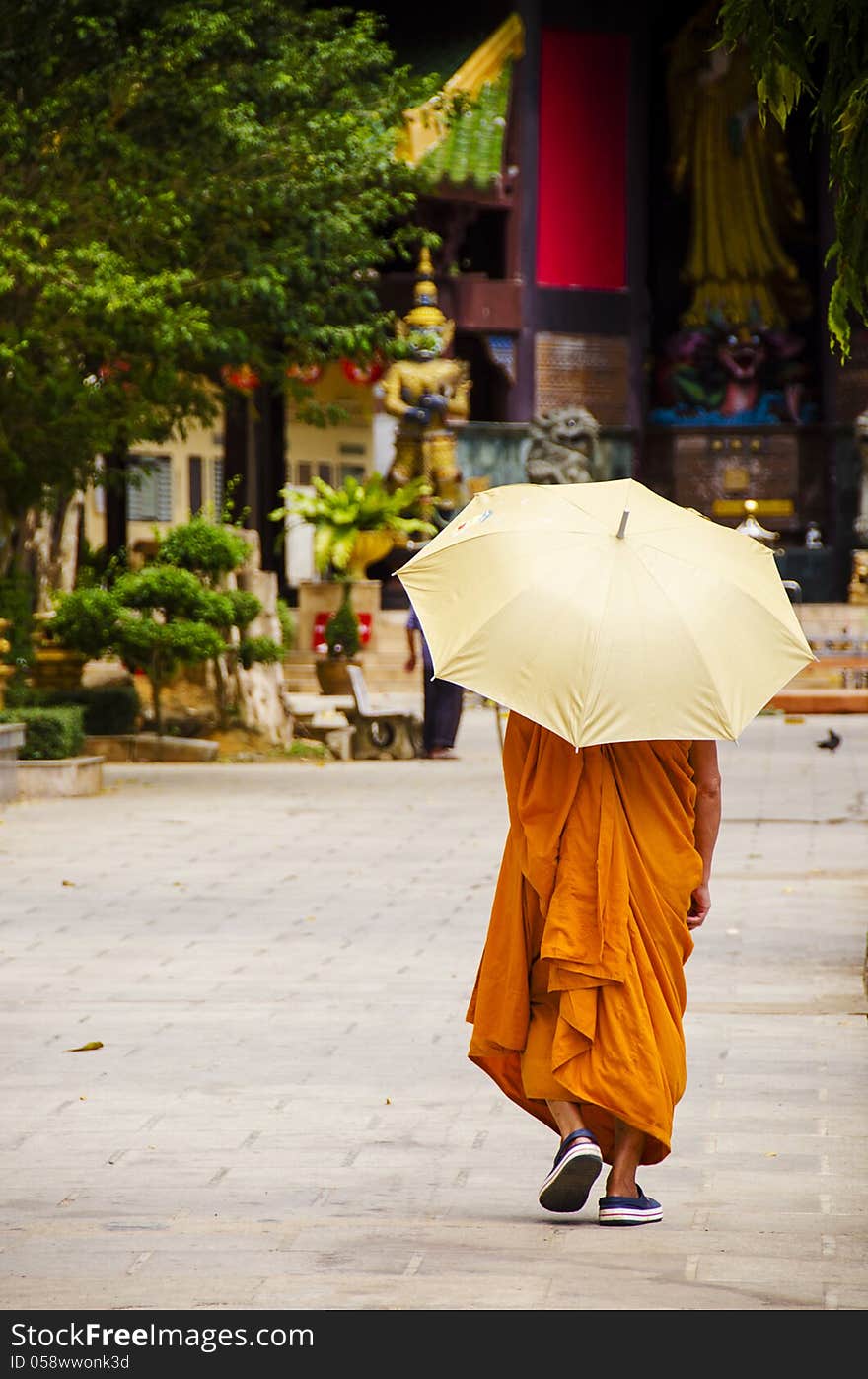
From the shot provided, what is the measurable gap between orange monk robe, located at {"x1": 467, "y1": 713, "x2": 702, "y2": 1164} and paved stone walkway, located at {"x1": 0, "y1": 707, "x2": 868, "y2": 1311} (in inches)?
13.6

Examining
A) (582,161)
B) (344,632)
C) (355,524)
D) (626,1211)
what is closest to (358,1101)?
(626,1211)

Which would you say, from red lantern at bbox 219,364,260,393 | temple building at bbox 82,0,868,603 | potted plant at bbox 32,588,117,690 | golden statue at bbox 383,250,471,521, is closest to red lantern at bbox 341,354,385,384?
temple building at bbox 82,0,868,603

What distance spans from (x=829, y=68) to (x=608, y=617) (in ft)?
7.72

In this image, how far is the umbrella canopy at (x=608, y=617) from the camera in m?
5.07

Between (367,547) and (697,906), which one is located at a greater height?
(697,906)

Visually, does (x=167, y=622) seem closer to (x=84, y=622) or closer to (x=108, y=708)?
(x=84, y=622)

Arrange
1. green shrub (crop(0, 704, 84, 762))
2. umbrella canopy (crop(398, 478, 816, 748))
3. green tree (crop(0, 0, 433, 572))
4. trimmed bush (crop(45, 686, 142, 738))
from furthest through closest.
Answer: trimmed bush (crop(45, 686, 142, 738)) < green tree (crop(0, 0, 433, 572)) < green shrub (crop(0, 704, 84, 762)) < umbrella canopy (crop(398, 478, 816, 748))

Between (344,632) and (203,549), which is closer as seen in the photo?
(203,549)

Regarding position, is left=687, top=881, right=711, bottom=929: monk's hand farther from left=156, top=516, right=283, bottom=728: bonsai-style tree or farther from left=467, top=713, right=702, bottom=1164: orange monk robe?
left=156, top=516, right=283, bottom=728: bonsai-style tree

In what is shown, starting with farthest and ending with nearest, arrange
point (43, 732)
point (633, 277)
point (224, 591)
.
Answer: point (633, 277)
point (224, 591)
point (43, 732)

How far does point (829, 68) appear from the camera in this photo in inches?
262

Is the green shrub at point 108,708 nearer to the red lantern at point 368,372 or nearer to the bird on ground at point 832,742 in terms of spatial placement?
the bird on ground at point 832,742

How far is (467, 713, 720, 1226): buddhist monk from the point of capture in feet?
17.0

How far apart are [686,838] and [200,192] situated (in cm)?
1474
